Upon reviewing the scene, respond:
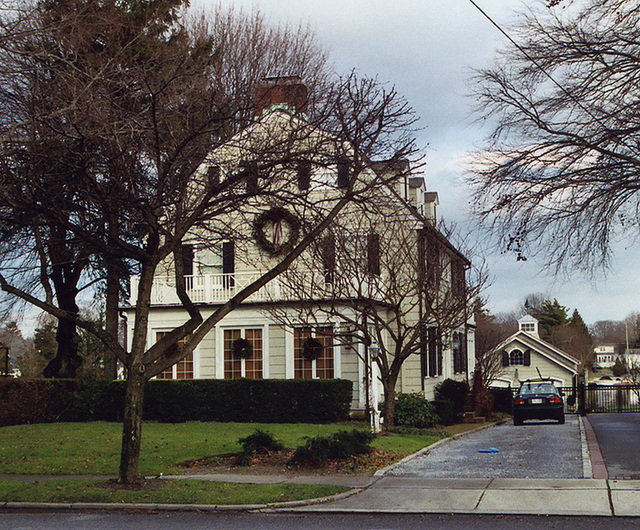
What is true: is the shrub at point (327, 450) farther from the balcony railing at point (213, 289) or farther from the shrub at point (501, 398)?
the shrub at point (501, 398)

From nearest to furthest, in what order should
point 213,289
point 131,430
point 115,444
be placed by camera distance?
point 131,430, point 115,444, point 213,289

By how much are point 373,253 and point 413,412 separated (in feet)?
17.2

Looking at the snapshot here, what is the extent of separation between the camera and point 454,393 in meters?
30.3

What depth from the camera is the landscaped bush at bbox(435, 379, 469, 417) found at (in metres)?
30.1

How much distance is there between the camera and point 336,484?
12438 millimetres

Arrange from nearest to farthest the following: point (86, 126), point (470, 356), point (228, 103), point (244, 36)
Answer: point (86, 126) < point (228, 103) < point (244, 36) < point (470, 356)

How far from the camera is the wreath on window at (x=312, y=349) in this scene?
89.2 ft

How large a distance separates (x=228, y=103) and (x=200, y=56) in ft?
32.7

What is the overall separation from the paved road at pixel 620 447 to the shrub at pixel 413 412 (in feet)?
16.2

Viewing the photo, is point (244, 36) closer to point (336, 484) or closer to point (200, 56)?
point (200, 56)

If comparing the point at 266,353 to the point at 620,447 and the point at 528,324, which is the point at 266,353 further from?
the point at 528,324

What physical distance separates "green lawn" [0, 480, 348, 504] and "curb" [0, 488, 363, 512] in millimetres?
157

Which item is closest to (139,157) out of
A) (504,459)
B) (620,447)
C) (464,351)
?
(504,459)

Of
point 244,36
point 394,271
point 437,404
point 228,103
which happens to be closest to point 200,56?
point 244,36
